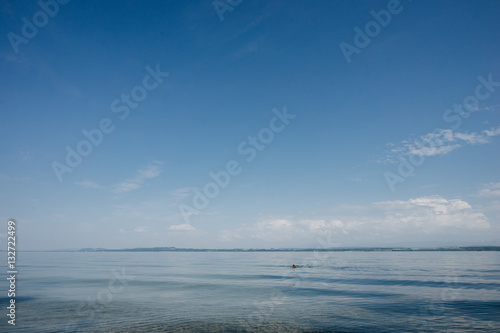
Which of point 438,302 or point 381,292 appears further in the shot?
point 381,292

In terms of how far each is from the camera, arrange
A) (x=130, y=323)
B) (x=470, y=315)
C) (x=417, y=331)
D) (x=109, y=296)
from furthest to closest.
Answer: (x=109, y=296), (x=470, y=315), (x=130, y=323), (x=417, y=331)

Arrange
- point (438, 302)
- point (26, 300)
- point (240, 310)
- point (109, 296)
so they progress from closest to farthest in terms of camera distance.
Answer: point (240, 310)
point (438, 302)
point (26, 300)
point (109, 296)

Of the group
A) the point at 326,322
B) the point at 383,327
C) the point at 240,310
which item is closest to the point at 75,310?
the point at 240,310

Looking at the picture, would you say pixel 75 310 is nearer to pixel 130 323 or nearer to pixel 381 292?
pixel 130 323

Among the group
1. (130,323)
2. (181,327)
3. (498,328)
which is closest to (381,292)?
(498,328)

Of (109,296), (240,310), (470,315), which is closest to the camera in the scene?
(470,315)

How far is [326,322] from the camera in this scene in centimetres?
2644

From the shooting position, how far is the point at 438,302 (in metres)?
34.9

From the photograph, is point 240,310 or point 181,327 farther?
point 240,310

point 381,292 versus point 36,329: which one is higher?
point 36,329

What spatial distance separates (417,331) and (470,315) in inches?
364

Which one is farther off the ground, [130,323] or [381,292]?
[130,323]

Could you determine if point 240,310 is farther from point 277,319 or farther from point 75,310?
point 75,310

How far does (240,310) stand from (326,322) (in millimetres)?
9828
